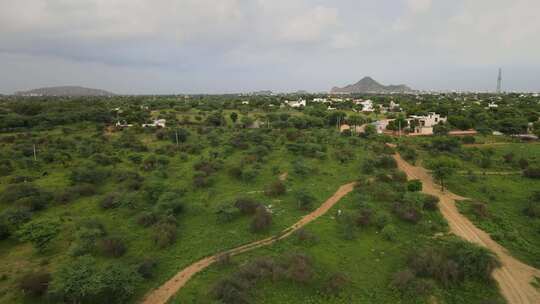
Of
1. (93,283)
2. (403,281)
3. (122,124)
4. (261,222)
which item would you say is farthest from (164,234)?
(122,124)

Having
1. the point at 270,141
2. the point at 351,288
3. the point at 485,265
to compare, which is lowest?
the point at 351,288

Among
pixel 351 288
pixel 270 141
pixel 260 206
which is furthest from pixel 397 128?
pixel 351 288

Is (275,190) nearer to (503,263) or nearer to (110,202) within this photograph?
(110,202)

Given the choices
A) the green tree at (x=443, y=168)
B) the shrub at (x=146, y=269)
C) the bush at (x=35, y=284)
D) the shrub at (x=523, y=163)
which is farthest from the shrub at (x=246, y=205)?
the shrub at (x=523, y=163)

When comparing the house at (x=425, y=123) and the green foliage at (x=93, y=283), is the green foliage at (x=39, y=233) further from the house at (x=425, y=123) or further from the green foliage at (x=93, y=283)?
the house at (x=425, y=123)

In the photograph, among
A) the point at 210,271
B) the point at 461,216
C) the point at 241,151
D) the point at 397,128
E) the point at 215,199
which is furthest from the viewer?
the point at 397,128

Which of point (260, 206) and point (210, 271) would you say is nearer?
point (210, 271)

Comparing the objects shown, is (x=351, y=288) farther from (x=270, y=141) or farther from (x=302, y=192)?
(x=270, y=141)
